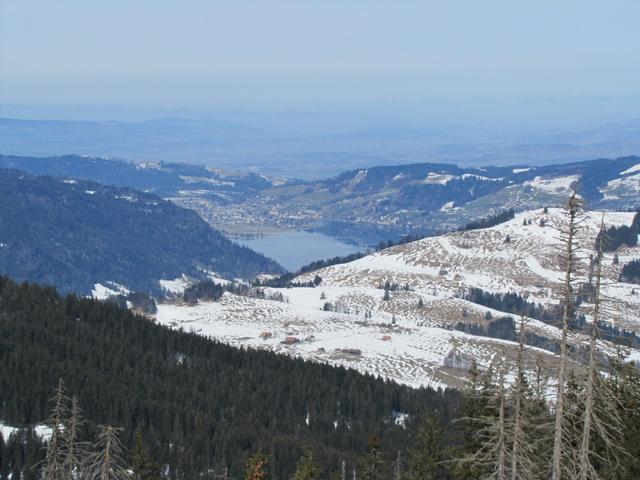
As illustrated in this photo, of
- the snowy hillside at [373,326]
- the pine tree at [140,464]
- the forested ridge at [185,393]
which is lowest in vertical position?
the snowy hillside at [373,326]

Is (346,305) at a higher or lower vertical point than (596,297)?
lower

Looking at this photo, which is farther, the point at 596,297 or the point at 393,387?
the point at 393,387

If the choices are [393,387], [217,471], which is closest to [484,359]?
[393,387]

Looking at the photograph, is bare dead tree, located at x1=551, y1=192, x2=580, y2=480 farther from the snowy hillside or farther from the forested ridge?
the snowy hillside

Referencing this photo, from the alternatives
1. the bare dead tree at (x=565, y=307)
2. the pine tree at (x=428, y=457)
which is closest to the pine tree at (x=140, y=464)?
the pine tree at (x=428, y=457)

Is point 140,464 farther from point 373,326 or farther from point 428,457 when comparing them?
point 373,326

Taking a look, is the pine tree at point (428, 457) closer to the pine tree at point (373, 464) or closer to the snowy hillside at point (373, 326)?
the pine tree at point (373, 464)

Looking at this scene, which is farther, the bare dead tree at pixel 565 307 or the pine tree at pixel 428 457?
the pine tree at pixel 428 457

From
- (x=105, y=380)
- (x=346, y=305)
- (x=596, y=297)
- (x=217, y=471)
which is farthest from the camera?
(x=346, y=305)

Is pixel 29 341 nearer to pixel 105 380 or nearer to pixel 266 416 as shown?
pixel 105 380
